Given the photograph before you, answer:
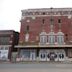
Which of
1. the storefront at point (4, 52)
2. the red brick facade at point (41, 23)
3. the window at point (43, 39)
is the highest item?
the red brick facade at point (41, 23)

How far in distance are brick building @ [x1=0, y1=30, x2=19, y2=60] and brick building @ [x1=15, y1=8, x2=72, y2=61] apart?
2235 mm

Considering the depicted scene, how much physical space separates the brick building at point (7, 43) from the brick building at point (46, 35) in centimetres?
223

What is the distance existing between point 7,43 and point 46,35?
897cm

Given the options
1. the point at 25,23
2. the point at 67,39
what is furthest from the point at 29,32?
the point at 67,39

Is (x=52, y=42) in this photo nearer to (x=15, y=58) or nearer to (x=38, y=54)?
(x=38, y=54)

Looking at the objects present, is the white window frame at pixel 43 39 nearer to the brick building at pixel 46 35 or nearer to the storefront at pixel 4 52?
the brick building at pixel 46 35

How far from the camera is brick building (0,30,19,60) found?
46188mm

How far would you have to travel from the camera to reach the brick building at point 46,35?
4353cm

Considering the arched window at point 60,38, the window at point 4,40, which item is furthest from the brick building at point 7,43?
the arched window at point 60,38

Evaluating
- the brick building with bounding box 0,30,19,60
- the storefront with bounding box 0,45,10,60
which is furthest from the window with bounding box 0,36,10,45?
the storefront with bounding box 0,45,10,60

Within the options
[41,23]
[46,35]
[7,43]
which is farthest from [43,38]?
[7,43]

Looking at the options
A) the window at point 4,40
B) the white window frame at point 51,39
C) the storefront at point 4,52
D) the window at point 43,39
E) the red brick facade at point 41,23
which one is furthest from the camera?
the window at point 4,40

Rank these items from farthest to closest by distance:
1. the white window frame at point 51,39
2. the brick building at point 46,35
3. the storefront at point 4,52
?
the storefront at point 4,52
the white window frame at point 51,39
the brick building at point 46,35

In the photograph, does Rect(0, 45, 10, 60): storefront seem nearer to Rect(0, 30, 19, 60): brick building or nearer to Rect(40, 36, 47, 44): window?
Rect(0, 30, 19, 60): brick building
